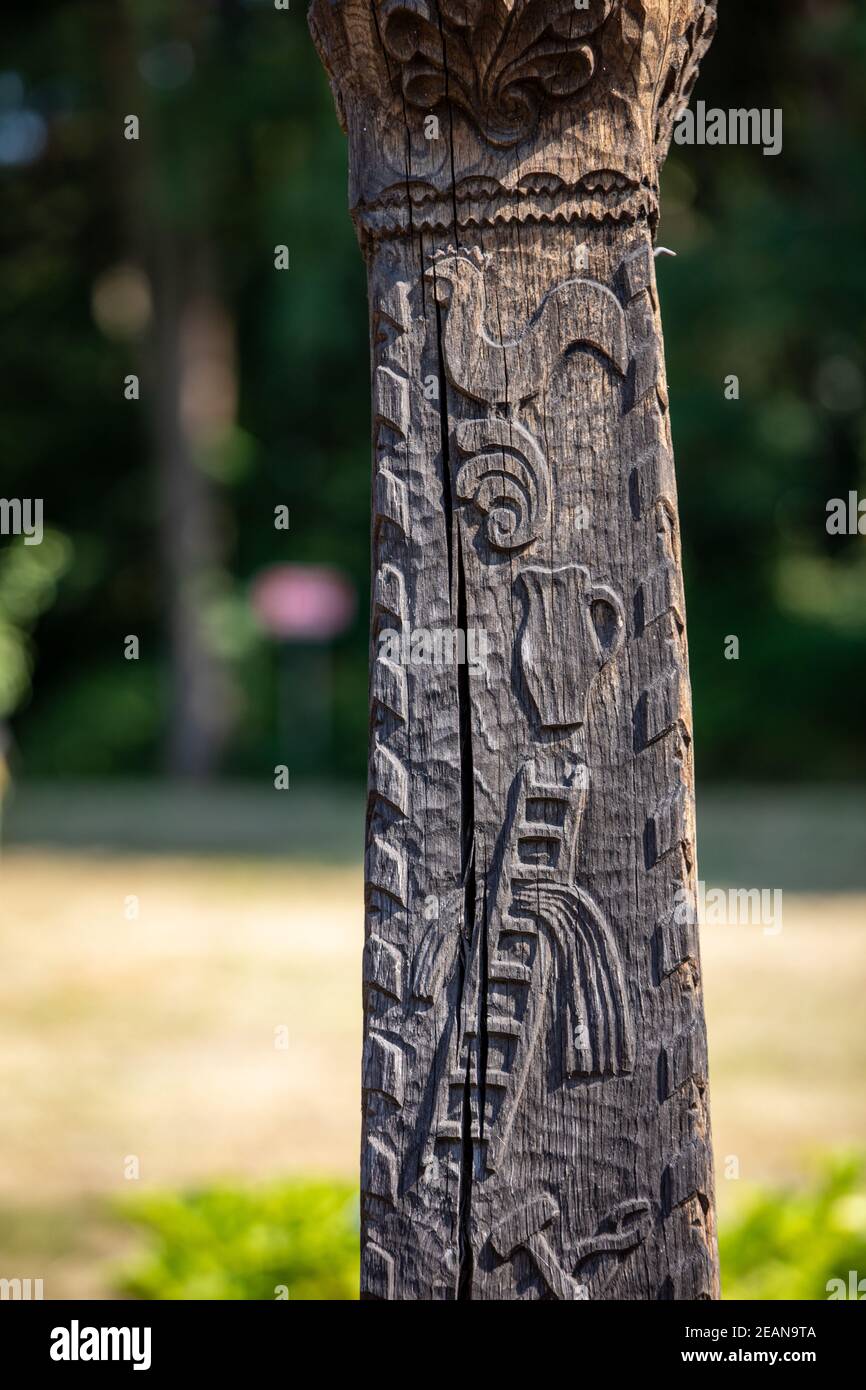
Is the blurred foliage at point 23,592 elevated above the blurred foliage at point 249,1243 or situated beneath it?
elevated above

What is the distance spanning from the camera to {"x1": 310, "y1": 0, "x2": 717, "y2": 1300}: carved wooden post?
1797 millimetres

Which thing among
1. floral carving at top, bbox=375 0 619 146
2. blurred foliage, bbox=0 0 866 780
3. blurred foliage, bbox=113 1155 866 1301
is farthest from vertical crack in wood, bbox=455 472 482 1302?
blurred foliage, bbox=0 0 866 780

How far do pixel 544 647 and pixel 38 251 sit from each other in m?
20.0

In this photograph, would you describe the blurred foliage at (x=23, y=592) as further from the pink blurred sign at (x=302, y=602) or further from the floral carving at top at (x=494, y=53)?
the floral carving at top at (x=494, y=53)

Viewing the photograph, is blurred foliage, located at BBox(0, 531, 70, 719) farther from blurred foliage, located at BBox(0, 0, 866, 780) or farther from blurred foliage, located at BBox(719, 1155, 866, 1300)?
blurred foliage, located at BBox(719, 1155, 866, 1300)

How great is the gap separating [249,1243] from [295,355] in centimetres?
1440

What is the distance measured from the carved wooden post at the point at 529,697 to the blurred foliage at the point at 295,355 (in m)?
12.5

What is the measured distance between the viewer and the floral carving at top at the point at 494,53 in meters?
1.79

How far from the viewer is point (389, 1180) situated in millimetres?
1830

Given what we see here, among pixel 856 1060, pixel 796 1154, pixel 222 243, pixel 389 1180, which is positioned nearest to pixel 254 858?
pixel 856 1060

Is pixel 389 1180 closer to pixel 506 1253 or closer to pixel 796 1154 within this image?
pixel 506 1253

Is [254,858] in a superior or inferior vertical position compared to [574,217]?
superior

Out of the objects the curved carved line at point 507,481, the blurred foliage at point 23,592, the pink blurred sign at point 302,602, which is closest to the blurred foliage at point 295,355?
the blurred foliage at point 23,592

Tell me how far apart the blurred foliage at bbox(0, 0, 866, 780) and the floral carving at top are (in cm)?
1253
